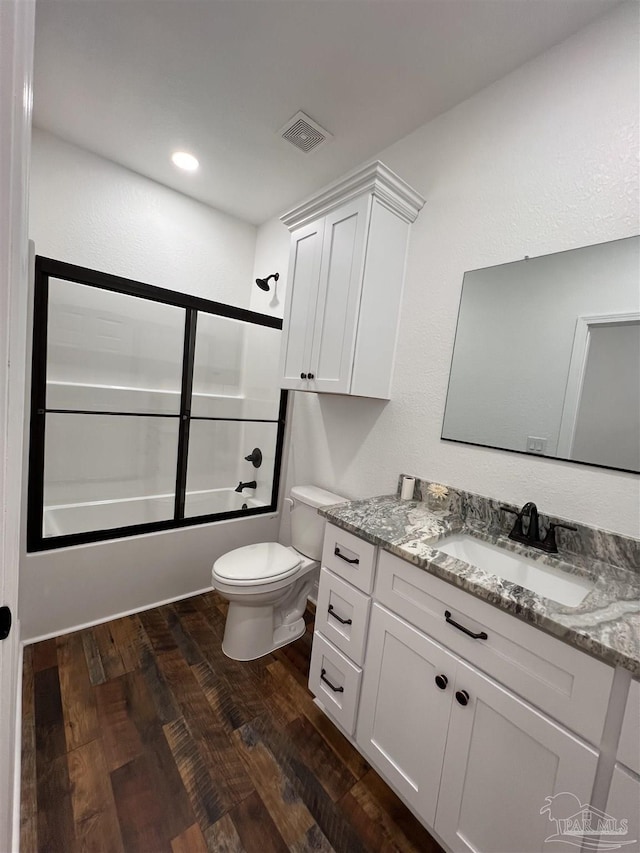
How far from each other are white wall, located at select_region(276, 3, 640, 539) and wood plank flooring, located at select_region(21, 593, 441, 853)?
1089 mm

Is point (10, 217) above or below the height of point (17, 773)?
above

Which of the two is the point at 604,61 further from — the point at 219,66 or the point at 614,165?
the point at 219,66

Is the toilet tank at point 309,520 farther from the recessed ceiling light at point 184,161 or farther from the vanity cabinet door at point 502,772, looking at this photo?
the recessed ceiling light at point 184,161

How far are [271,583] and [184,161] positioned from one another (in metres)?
2.51

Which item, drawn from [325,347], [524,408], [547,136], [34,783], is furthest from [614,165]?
[34,783]

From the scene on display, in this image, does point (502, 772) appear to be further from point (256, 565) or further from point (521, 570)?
point (256, 565)

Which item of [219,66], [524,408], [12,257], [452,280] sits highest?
[219,66]

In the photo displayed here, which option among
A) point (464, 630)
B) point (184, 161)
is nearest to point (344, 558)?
point (464, 630)

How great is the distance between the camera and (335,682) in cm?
139

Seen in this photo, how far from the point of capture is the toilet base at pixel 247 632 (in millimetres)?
1723

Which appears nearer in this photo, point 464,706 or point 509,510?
point 464,706

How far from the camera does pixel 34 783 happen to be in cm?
112

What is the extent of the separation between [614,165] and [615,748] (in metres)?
1.65

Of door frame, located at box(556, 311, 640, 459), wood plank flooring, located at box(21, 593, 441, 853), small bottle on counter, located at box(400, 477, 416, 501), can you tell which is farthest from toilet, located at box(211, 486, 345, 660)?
door frame, located at box(556, 311, 640, 459)
